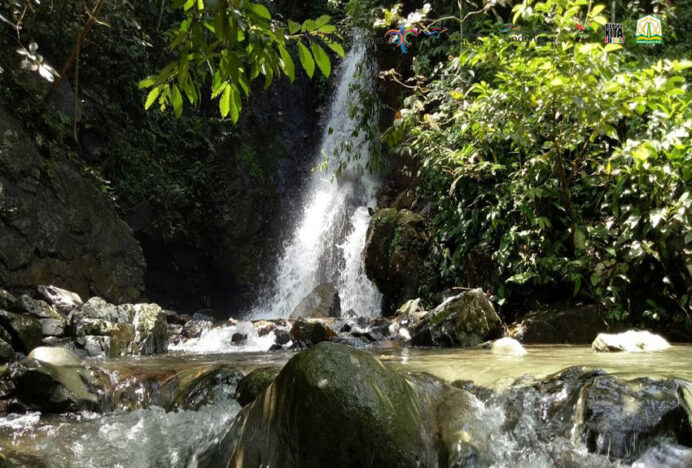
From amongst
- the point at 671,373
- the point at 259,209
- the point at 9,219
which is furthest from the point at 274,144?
the point at 671,373

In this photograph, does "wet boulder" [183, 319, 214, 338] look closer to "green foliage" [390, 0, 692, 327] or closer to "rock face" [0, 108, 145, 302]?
"rock face" [0, 108, 145, 302]

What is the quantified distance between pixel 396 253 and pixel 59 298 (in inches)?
217

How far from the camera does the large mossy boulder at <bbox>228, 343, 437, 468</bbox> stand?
2.38m

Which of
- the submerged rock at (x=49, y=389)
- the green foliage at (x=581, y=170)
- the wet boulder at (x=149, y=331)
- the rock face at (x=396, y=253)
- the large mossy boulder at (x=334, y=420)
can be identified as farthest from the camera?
the rock face at (x=396, y=253)

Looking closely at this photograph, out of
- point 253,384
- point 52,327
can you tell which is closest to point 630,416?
point 253,384

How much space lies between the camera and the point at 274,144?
1619 centimetres

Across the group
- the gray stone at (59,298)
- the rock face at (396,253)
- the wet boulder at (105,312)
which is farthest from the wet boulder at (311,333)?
the gray stone at (59,298)

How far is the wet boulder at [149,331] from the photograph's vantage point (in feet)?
20.9

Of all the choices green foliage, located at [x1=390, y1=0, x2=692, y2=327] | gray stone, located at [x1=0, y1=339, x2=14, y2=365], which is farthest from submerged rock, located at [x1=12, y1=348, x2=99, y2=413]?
green foliage, located at [x1=390, y1=0, x2=692, y2=327]

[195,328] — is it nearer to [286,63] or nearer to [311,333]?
[311,333]

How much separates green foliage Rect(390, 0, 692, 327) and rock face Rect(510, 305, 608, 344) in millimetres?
240

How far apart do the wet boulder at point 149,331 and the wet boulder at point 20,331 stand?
3.73 feet

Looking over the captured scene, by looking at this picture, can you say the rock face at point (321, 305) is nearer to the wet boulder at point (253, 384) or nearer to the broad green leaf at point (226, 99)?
the wet boulder at point (253, 384)

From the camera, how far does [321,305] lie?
412 inches
